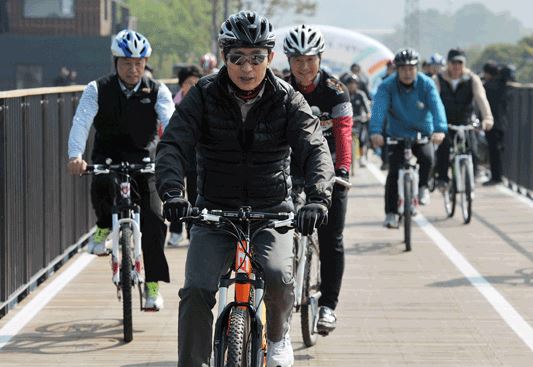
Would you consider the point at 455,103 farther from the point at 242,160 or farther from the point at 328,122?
the point at 242,160

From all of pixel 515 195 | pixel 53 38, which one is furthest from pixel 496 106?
pixel 53 38

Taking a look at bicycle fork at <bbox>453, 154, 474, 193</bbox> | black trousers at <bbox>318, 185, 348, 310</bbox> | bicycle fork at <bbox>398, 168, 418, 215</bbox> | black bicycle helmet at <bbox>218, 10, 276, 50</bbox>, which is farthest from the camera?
bicycle fork at <bbox>453, 154, 474, 193</bbox>

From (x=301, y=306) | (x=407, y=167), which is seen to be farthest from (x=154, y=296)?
(x=407, y=167)

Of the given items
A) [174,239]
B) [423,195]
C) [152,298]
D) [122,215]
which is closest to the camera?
[122,215]

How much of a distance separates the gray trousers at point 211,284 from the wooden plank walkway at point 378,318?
2281mm

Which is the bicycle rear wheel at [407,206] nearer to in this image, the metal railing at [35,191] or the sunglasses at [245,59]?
the metal railing at [35,191]

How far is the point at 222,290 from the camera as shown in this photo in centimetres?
649

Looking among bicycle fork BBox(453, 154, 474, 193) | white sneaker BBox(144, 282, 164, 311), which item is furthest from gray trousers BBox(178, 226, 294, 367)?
bicycle fork BBox(453, 154, 474, 193)

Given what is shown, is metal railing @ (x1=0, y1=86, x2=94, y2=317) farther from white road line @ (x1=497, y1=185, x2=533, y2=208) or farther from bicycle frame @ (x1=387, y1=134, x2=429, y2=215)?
white road line @ (x1=497, y1=185, x2=533, y2=208)

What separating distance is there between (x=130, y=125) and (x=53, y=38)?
58.6 meters

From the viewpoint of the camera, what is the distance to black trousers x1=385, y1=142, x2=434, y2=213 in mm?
15500

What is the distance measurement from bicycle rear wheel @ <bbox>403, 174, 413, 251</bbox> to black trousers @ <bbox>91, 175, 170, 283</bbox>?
4977 mm

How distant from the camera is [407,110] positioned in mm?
15289

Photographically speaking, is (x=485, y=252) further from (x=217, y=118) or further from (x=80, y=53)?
(x=80, y=53)
